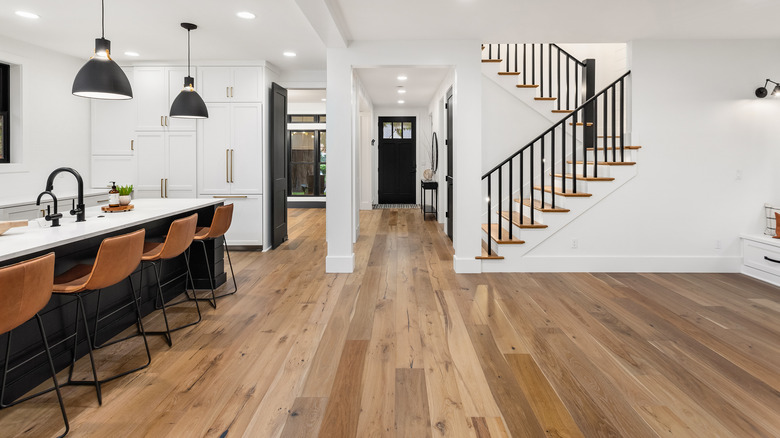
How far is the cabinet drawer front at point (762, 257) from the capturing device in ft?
14.9

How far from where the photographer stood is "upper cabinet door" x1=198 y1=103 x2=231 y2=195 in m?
6.03

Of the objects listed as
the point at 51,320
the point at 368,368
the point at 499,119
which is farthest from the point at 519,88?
the point at 51,320

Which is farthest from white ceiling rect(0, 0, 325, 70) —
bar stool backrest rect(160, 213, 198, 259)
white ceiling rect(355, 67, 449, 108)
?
bar stool backrest rect(160, 213, 198, 259)

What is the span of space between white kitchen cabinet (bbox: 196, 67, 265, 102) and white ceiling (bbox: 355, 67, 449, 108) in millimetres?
1466

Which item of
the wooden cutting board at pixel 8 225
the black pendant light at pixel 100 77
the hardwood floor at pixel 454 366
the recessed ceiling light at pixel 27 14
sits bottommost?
the hardwood floor at pixel 454 366

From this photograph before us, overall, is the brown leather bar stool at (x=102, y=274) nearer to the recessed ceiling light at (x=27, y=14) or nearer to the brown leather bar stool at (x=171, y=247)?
the brown leather bar stool at (x=171, y=247)

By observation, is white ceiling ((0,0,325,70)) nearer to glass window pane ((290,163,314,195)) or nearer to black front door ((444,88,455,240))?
black front door ((444,88,455,240))

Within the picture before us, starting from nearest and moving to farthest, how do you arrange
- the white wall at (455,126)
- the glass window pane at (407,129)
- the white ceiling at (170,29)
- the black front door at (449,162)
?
the white ceiling at (170,29), the white wall at (455,126), the black front door at (449,162), the glass window pane at (407,129)

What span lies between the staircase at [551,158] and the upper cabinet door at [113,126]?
4831mm

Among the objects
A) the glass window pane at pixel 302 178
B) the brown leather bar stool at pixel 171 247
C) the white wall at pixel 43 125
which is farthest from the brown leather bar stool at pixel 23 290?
the glass window pane at pixel 302 178

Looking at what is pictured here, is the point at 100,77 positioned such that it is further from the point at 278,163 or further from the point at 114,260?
the point at 278,163

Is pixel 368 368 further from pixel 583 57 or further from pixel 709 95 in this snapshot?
pixel 583 57

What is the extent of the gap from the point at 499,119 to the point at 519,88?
20.1 inches

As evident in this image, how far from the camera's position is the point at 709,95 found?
16.2ft
